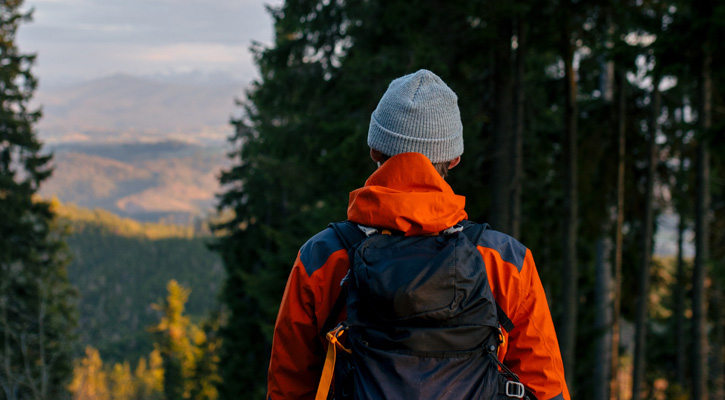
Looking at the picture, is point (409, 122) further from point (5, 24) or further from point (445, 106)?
point (5, 24)

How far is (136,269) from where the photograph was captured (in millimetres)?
154750

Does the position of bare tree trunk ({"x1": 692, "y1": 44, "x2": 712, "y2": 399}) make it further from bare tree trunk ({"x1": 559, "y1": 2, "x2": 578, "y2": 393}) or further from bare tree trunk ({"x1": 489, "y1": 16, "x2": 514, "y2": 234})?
bare tree trunk ({"x1": 489, "y1": 16, "x2": 514, "y2": 234})

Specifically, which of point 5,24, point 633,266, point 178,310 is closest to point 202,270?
point 178,310

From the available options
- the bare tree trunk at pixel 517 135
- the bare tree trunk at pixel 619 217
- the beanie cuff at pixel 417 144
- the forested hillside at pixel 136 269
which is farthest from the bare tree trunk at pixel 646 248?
the forested hillside at pixel 136 269

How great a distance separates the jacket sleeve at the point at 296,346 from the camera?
76.4 inches

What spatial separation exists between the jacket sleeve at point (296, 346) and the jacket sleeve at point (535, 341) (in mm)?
687

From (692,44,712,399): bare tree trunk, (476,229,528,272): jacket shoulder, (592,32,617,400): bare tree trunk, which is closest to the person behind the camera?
(476,229,528,272): jacket shoulder

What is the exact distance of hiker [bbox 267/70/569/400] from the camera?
1828mm

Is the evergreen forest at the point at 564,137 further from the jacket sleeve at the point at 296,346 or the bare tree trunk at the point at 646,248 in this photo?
the jacket sleeve at the point at 296,346

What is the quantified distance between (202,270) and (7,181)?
5147 inches

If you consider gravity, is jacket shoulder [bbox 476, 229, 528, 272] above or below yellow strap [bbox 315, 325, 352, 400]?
above

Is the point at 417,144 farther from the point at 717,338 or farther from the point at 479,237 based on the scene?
the point at 717,338

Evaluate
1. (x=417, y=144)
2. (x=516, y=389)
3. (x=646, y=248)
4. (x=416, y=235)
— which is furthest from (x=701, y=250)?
(x=416, y=235)

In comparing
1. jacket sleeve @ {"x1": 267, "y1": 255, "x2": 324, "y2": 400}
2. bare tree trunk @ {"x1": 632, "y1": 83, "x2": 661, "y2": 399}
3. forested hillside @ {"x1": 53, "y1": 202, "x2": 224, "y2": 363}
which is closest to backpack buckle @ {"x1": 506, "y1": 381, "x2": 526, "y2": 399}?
jacket sleeve @ {"x1": 267, "y1": 255, "x2": 324, "y2": 400}
